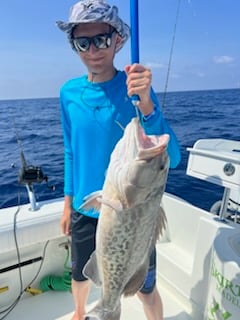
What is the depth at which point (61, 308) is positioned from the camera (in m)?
3.16

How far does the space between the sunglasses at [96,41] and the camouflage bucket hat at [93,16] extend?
0.23 feet

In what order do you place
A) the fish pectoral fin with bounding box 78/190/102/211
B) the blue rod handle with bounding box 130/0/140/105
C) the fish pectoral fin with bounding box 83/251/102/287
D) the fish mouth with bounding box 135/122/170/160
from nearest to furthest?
the fish mouth with bounding box 135/122/170/160
the blue rod handle with bounding box 130/0/140/105
the fish pectoral fin with bounding box 78/190/102/211
the fish pectoral fin with bounding box 83/251/102/287

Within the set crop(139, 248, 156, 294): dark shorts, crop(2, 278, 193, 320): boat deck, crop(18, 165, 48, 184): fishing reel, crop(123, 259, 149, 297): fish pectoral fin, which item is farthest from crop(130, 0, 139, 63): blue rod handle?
crop(2, 278, 193, 320): boat deck

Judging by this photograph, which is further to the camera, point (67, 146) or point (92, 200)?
point (67, 146)

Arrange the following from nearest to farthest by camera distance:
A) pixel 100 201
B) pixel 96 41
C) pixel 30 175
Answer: pixel 100 201 < pixel 96 41 < pixel 30 175

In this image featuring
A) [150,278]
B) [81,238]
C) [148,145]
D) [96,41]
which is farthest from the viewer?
[81,238]

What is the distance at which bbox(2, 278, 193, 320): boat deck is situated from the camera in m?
3.05

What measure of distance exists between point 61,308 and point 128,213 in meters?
1.93

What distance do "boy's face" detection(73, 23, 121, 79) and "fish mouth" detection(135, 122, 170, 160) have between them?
671 mm

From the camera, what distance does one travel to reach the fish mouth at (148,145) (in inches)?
57.8

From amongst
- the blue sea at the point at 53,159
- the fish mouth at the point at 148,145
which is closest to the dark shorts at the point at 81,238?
the fish mouth at the point at 148,145

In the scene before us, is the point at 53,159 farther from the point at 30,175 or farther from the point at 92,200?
the point at 92,200

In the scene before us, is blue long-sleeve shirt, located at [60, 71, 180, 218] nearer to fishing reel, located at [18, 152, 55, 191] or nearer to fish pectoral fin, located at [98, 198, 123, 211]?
fish pectoral fin, located at [98, 198, 123, 211]

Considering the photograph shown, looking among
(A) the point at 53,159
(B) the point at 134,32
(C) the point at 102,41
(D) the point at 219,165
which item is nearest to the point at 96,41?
(C) the point at 102,41
